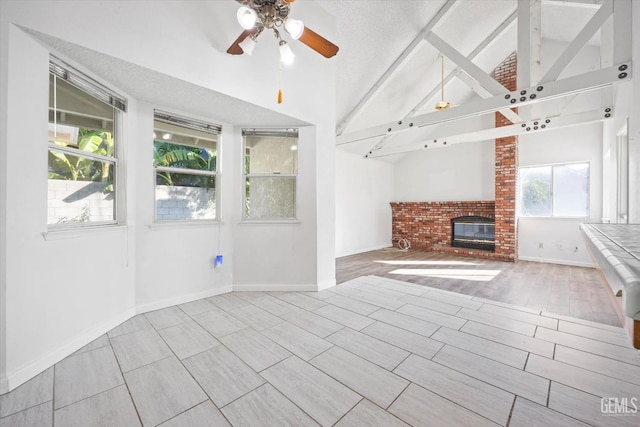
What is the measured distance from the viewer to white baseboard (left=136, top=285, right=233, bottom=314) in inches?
108

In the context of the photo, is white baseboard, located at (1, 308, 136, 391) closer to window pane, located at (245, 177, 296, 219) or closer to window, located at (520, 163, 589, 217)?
window pane, located at (245, 177, 296, 219)

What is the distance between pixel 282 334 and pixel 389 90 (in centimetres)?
505

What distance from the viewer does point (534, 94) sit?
10.6 feet

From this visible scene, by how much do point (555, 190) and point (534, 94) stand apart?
3488 millimetres

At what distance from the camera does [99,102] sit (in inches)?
93.5

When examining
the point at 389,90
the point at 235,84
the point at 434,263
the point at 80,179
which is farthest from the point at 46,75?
the point at 434,263

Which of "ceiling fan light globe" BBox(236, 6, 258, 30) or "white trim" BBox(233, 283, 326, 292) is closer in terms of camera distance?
"ceiling fan light globe" BBox(236, 6, 258, 30)

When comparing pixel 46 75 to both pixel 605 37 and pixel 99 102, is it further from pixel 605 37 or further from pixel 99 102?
pixel 605 37

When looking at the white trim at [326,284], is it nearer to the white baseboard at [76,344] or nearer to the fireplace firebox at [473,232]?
the white baseboard at [76,344]

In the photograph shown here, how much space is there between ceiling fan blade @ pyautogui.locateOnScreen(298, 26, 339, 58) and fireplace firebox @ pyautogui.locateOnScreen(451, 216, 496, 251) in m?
6.16

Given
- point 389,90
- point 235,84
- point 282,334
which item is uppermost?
point 389,90

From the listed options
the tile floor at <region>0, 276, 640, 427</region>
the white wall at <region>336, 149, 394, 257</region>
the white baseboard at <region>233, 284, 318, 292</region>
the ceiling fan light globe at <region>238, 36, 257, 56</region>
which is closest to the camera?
the tile floor at <region>0, 276, 640, 427</region>

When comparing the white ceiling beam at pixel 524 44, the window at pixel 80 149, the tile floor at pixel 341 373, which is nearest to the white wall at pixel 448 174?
the white ceiling beam at pixel 524 44

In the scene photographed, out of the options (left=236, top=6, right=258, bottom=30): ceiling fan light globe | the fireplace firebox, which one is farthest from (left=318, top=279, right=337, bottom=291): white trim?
the fireplace firebox
